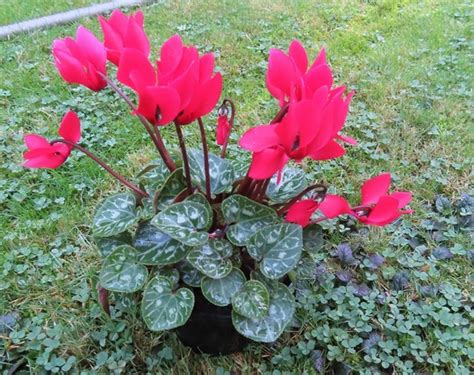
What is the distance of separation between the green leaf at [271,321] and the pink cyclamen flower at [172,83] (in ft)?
1.50

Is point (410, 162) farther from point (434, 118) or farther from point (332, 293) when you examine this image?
point (332, 293)

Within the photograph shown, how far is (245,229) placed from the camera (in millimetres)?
1178

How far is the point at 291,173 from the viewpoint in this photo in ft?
4.45

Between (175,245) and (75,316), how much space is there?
1.63ft

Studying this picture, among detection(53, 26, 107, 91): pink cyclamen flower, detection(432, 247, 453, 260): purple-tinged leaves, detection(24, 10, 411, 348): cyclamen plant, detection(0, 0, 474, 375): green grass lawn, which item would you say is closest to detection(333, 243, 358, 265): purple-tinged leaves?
detection(0, 0, 474, 375): green grass lawn

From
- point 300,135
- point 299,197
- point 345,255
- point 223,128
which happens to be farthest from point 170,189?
point 345,255

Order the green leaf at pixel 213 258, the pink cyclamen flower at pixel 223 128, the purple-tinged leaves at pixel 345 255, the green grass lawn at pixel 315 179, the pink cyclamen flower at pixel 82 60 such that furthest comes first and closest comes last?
the purple-tinged leaves at pixel 345 255, the green grass lawn at pixel 315 179, the pink cyclamen flower at pixel 223 128, the green leaf at pixel 213 258, the pink cyclamen flower at pixel 82 60

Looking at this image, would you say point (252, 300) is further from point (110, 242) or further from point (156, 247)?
point (110, 242)

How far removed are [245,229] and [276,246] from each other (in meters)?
0.08

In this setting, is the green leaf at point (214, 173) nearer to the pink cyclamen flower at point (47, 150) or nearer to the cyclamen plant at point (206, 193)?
the cyclamen plant at point (206, 193)

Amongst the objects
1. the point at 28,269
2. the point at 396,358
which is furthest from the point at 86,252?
the point at 396,358

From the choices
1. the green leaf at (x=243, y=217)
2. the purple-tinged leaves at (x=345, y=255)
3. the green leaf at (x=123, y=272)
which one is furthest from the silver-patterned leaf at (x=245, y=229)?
the purple-tinged leaves at (x=345, y=255)

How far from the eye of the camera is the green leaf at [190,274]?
3.95 feet

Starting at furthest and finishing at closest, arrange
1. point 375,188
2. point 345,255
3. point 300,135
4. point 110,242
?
point 345,255 < point 110,242 < point 375,188 < point 300,135
